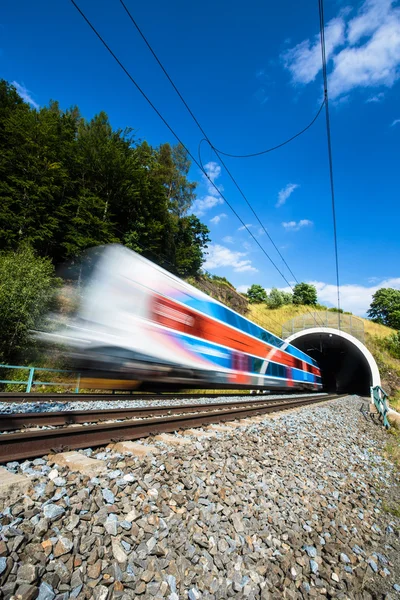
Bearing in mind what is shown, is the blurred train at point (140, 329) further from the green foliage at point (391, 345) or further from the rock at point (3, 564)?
the green foliage at point (391, 345)

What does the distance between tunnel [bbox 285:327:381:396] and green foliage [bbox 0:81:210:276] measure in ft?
56.2

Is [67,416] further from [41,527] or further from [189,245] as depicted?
[189,245]

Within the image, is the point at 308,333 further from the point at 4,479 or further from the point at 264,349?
the point at 4,479

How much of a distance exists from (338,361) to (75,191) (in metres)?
40.1

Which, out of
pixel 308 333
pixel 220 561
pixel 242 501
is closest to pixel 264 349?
pixel 242 501

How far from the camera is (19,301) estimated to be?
50.7 feet

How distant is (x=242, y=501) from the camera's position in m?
3.21

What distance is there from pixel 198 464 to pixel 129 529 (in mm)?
1478

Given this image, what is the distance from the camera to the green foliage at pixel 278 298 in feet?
177

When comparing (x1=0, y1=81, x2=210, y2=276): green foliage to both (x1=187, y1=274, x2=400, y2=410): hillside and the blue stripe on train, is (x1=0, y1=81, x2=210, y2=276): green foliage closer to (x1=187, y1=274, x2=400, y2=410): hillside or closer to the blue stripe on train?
(x1=187, y1=274, x2=400, y2=410): hillside

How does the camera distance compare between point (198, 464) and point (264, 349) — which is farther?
point (264, 349)

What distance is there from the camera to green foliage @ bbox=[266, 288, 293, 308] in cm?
5388

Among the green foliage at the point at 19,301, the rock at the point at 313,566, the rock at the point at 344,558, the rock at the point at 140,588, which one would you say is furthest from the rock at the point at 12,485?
the green foliage at the point at 19,301

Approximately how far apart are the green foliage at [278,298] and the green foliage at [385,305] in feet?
116
